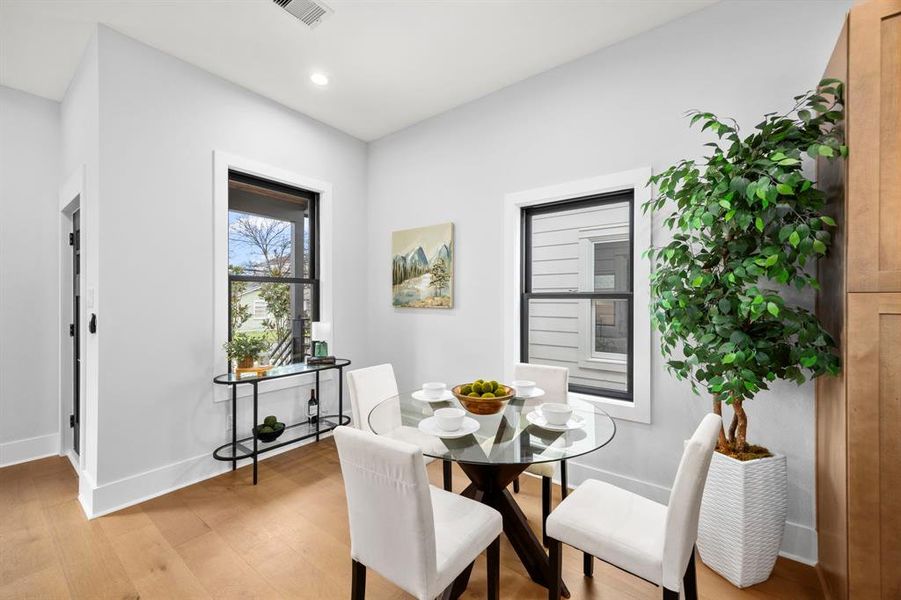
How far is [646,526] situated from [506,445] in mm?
589

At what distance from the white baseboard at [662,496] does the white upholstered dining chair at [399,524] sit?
4.81 feet

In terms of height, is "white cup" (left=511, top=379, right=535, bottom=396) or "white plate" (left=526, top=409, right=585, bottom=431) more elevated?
"white cup" (left=511, top=379, right=535, bottom=396)

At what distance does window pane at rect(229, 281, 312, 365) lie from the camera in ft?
10.9

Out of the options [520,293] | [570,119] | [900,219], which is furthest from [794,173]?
[520,293]

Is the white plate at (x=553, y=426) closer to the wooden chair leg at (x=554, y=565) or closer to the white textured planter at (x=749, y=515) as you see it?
the wooden chair leg at (x=554, y=565)

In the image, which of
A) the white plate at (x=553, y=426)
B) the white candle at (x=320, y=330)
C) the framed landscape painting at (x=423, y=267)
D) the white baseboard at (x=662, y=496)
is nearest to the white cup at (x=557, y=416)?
the white plate at (x=553, y=426)

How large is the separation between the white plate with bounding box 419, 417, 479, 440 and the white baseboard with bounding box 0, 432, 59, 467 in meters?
3.58

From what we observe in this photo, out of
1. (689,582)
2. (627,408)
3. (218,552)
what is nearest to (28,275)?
(218,552)

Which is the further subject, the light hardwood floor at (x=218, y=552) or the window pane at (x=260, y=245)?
the window pane at (x=260, y=245)

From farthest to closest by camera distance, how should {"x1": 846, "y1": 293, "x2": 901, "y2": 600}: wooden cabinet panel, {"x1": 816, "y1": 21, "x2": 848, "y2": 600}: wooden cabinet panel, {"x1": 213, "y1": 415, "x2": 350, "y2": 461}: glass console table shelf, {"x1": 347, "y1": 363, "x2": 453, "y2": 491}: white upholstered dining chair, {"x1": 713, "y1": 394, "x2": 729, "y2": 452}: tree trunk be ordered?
{"x1": 213, "y1": 415, "x2": 350, "y2": 461}: glass console table shelf
{"x1": 347, "y1": 363, "x2": 453, "y2": 491}: white upholstered dining chair
{"x1": 713, "y1": 394, "x2": 729, "y2": 452}: tree trunk
{"x1": 816, "y1": 21, "x2": 848, "y2": 600}: wooden cabinet panel
{"x1": 846, "y1": 293, "x2": 901, "y2": 600}: wooden cabinet panel

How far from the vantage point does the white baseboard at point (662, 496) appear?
202 centimetres

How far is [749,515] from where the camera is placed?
5.92 ft

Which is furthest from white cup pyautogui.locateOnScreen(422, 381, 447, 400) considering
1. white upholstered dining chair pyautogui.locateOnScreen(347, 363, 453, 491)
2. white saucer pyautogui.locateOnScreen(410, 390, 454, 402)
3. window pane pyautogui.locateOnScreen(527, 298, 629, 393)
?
window pane pyautogui.locateOnScreen(527, 298, 629, 393)

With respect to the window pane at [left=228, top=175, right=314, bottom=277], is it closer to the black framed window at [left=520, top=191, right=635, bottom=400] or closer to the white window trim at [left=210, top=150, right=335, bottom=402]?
the white window trim at [left=210, top=150, right=335, bottom=402]
